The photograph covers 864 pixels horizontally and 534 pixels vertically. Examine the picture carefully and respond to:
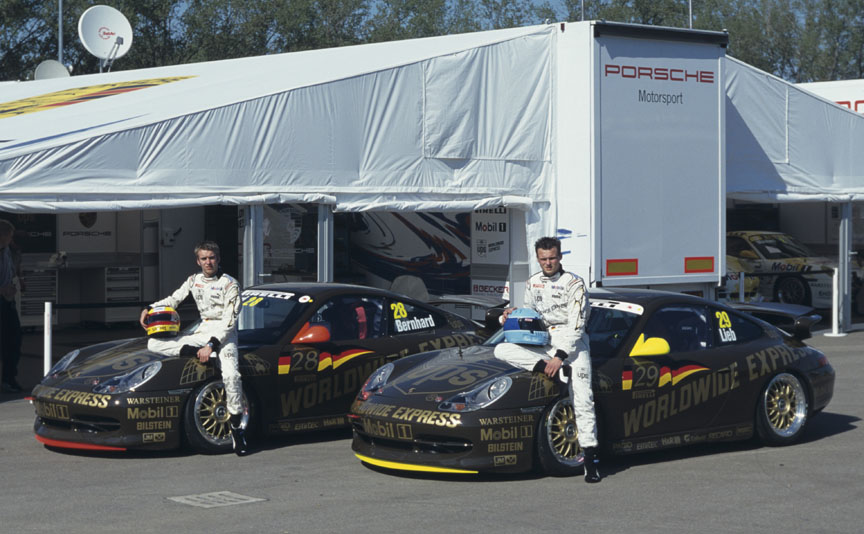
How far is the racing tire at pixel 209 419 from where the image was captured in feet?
28.4

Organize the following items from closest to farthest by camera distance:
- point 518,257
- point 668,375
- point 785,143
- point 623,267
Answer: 1. point 668,375
2. point 623,267
3. point 518,257
4. point 785,143

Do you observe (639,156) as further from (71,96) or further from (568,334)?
(568,334)

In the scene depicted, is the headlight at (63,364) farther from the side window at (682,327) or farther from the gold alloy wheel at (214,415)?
the side window at (682,327)

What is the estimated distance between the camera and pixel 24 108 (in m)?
16.0

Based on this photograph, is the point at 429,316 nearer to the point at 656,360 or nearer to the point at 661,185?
the point at 656,360

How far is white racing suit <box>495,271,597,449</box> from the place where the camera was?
7.77 meters

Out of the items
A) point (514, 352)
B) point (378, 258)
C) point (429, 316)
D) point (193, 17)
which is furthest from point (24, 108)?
point (193, 17)

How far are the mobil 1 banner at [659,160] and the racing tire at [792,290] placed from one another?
5229 mm

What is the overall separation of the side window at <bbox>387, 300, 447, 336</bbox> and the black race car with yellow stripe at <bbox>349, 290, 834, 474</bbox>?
47.2 inches

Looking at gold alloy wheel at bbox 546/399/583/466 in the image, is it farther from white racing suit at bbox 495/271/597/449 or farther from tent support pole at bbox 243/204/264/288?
tent support pole at bbox 243/204/264/288

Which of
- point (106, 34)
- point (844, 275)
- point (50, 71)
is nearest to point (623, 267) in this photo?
point (844, 275)

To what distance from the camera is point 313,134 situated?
13773mm

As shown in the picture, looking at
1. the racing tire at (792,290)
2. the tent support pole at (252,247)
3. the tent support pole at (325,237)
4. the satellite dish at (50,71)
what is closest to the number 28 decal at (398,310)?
the tent support pole at (252,247)

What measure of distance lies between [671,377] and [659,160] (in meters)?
7.77
